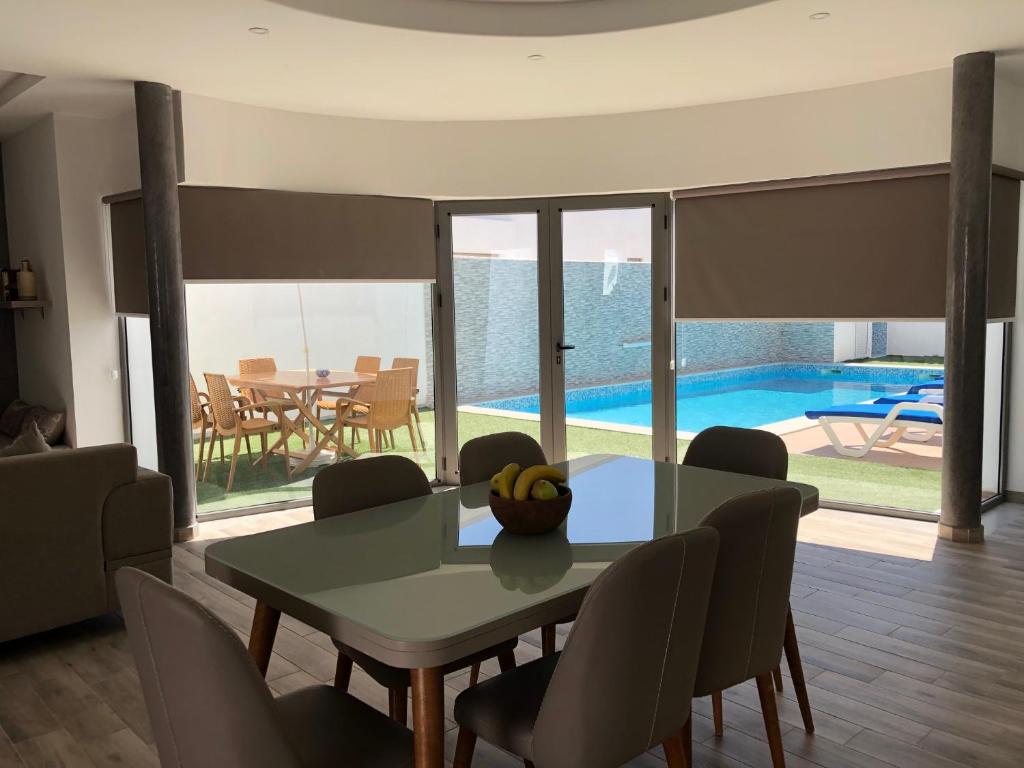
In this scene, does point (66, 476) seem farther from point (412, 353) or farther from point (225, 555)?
point (412, 353)

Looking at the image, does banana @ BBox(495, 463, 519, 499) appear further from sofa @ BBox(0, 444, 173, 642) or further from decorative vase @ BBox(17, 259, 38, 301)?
decorative vase @ BBox(17, 259, 38, 301)

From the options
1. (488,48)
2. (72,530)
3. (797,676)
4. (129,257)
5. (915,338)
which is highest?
(488,48)

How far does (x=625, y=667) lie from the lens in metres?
1.81

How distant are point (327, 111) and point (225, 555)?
164 inches

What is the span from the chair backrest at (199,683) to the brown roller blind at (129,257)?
4.19 meters

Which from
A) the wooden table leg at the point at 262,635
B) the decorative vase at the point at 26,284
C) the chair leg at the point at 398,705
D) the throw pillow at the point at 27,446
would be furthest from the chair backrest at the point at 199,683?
the decorative vase at the point at 26,284

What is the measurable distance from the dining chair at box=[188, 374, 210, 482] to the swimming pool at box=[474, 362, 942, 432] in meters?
2.01

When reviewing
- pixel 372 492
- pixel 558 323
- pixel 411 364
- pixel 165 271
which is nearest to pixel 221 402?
pixel 165 271

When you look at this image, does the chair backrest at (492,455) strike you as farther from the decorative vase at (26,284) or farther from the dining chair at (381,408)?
the decorative vase at (26,284)

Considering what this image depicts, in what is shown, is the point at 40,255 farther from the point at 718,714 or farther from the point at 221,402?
the point at 718,714

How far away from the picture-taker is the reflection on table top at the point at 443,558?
6.09ft

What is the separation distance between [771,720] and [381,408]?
4320 millimetres

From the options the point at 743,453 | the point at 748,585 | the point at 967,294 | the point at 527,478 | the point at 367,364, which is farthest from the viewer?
the point at 367,364

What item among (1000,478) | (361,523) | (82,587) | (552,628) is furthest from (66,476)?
(1000,478)
